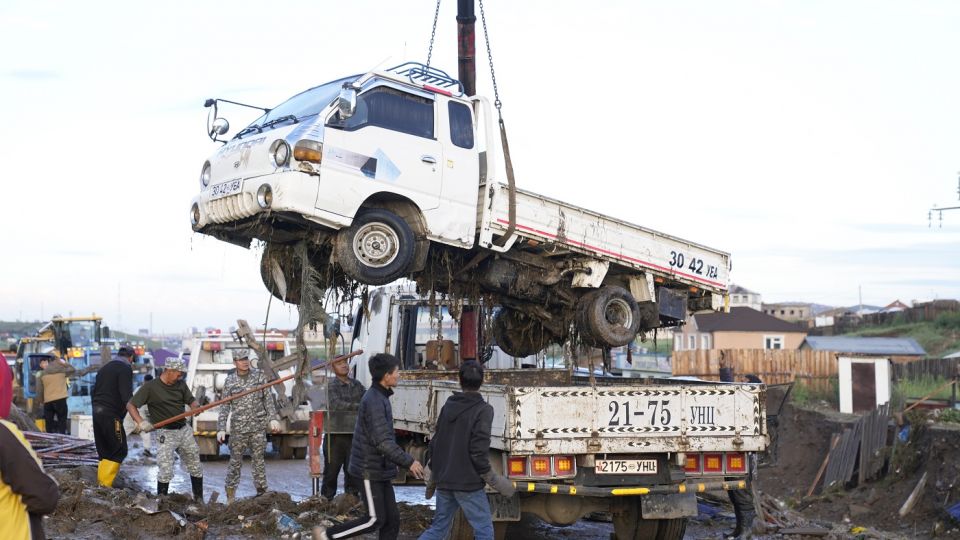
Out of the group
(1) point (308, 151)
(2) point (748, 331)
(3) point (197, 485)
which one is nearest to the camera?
(1) point (308, 151)

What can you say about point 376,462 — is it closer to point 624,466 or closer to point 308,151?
point 624,466

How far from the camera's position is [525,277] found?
12.2m

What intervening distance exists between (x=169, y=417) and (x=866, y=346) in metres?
35.2

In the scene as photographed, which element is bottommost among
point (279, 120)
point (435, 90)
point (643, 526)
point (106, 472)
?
point (643, 526)

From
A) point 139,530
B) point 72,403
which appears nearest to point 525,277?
point 139,530

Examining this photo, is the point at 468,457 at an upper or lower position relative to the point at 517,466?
upper

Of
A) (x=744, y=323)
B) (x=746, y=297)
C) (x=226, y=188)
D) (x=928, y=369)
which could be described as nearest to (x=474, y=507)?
(x=226, y=188)

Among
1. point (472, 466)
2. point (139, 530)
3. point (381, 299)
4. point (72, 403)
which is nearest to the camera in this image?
point (472, 466)

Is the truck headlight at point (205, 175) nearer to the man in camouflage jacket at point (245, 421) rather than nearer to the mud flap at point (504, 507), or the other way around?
the man in camouflage jacket at point (245, 421)

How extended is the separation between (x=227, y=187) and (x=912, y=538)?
12208mm

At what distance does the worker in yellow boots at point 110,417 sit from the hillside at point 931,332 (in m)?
40.0

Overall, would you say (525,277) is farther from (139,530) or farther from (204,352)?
(204,352)

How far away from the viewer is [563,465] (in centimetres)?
840

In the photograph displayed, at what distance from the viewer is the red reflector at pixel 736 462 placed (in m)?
8.91
